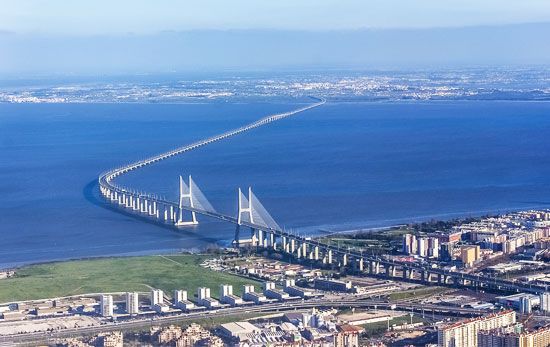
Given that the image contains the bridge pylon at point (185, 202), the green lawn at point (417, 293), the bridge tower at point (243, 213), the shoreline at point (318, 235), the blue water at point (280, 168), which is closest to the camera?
the green lawn at point (417, 293)

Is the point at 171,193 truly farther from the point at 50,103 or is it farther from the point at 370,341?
the point at 50,103

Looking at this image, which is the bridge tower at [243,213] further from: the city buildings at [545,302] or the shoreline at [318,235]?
the city buildings at [545,302]

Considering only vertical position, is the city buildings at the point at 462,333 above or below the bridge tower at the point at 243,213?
above

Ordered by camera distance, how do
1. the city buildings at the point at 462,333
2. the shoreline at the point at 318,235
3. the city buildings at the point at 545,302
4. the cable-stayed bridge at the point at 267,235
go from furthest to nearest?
the shoreline at the point at 318,235, the cable-stayed bridge at the point at 267,235, the city buildings at the point at 545,302, the city buildings at the point at 462,333

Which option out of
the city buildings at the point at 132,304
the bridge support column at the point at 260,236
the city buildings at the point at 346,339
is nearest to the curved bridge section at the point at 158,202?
the bridge support column at the point at 260,236

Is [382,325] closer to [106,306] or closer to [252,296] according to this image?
[252,296]

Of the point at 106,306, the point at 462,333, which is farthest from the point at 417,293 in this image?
the point at 106,306
